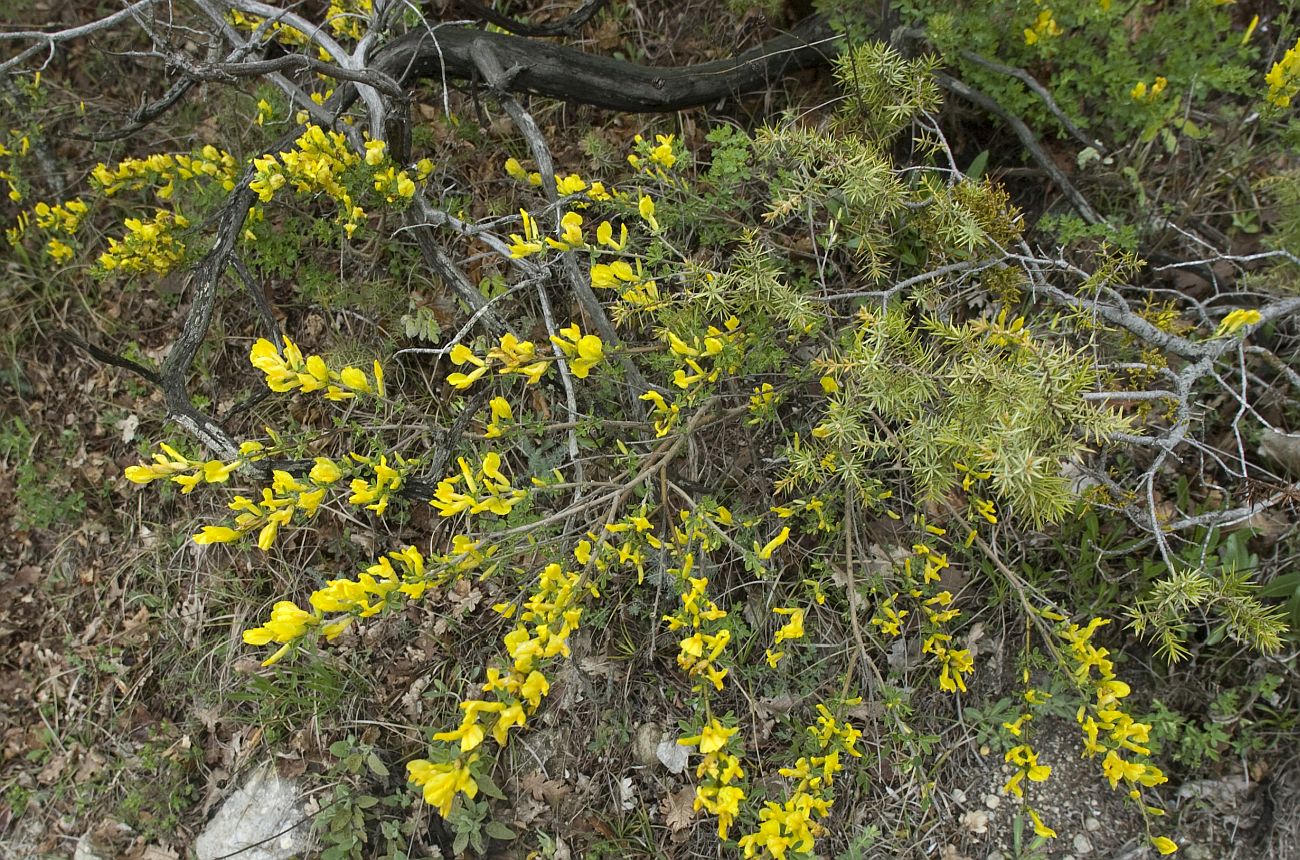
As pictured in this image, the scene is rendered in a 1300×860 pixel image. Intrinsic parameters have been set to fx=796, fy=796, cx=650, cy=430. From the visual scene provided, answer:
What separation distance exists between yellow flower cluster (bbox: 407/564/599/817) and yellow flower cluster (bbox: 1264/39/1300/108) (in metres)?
2.29

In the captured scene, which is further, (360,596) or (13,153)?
(13,153)

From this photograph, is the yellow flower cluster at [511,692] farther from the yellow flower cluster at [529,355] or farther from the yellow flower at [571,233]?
the yellow flower at [571,233]

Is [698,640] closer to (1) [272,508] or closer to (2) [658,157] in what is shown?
(1) [272,508]

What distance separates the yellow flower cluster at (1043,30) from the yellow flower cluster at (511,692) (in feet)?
7.41

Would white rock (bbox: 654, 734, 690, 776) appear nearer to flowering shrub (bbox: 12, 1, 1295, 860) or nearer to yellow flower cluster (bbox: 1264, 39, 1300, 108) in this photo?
flowering shrub (bbox: 12, 1, 1295, 860)

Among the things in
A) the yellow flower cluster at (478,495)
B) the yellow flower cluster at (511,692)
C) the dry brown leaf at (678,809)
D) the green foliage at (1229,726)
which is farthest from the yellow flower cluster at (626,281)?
the green foliage at (1229,726)

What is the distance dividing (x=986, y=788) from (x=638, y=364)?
6.20ft

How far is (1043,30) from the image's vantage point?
2.59 m

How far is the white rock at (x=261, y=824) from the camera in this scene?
2918 mm

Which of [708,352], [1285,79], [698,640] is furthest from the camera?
[1285,79]

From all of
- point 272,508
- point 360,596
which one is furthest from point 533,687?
point 272,508

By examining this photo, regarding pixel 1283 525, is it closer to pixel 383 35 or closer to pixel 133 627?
pixel 383 35

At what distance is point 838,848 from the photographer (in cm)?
268

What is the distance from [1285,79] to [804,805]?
7.63ft
